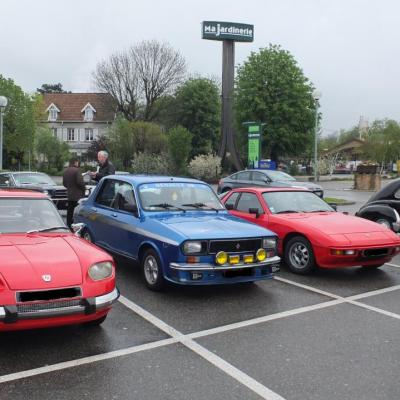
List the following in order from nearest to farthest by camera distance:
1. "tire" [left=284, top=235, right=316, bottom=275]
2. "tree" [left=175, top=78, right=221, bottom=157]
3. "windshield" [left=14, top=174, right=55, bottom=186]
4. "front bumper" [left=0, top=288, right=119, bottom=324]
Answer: "front bumper" [left=0, top=288, right=119, bottom=324] < "tire" [left=284, top=235, right=316, bottom=275] < "windshield" [left=14, top=174, right=55, bottom=186] < "tree" [left=175, top=78, right=221, bottom=157]

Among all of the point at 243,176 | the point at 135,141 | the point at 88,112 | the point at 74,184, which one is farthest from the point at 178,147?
the point at 88,112

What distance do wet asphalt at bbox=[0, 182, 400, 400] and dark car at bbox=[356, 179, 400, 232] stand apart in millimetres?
4417

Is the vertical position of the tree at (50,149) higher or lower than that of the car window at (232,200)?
higher

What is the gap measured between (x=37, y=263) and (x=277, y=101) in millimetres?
36830

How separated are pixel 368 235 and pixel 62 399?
18.2 ft

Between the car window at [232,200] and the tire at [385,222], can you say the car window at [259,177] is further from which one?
the car window at [232,200]

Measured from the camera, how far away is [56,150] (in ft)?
183

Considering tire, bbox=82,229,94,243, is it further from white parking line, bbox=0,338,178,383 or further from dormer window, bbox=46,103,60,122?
dormer window, bbox=46,103,60,122

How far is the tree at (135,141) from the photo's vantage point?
44.3 m

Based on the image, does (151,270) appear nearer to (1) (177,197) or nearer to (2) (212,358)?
(1) (177,197)

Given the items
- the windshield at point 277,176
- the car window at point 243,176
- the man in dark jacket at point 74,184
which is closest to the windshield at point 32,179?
the man in dark jacket at point 74,184

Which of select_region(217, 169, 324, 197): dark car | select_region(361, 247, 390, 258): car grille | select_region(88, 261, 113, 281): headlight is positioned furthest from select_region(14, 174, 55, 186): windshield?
select_region(88, 261, 113, 281): headlight

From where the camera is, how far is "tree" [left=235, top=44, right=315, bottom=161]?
1571 inches

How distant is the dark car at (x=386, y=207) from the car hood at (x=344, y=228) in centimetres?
278
